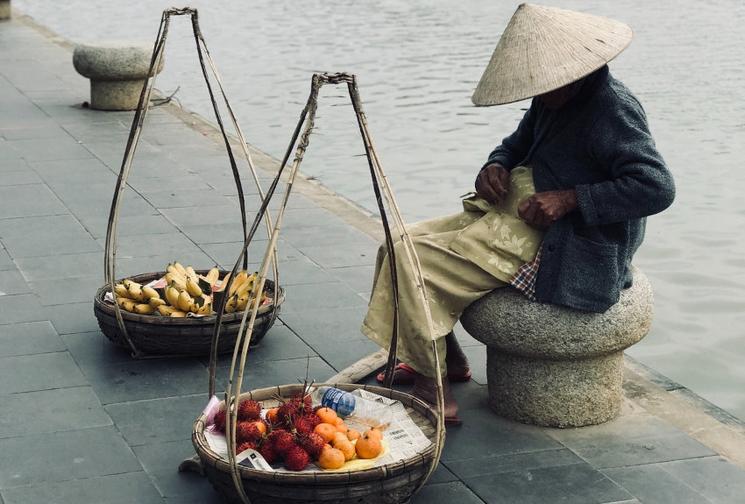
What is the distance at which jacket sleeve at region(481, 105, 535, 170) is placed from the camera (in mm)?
4254

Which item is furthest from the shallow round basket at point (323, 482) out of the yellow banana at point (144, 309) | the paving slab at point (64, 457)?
the yellow banana at point (144, 309)

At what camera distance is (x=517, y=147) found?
Result: 4289mm

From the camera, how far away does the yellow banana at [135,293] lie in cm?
475

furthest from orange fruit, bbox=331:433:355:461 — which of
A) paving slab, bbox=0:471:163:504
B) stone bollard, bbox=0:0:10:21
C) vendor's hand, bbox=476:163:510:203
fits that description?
stone bollard, bbox=0:0:10:21

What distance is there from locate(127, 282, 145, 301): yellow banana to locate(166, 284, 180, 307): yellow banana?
0.39 ft

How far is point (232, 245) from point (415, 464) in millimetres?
3204

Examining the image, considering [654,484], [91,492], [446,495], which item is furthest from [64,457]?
[654,484]

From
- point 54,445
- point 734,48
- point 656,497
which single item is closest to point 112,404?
point 54,445

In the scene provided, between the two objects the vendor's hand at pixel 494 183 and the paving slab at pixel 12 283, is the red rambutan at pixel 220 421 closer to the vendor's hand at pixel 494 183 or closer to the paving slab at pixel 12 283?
the vendor's hand at pixel 494 183

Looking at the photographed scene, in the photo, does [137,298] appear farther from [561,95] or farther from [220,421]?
[561,95]

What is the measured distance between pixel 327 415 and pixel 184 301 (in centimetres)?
124

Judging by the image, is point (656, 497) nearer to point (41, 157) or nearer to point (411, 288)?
point (411, 288)

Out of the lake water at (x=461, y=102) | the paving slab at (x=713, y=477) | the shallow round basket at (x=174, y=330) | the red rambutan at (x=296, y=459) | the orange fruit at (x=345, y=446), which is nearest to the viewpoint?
the red rambutan at (x=296, y=459)

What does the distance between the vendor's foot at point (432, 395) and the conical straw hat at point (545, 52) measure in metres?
0.99
